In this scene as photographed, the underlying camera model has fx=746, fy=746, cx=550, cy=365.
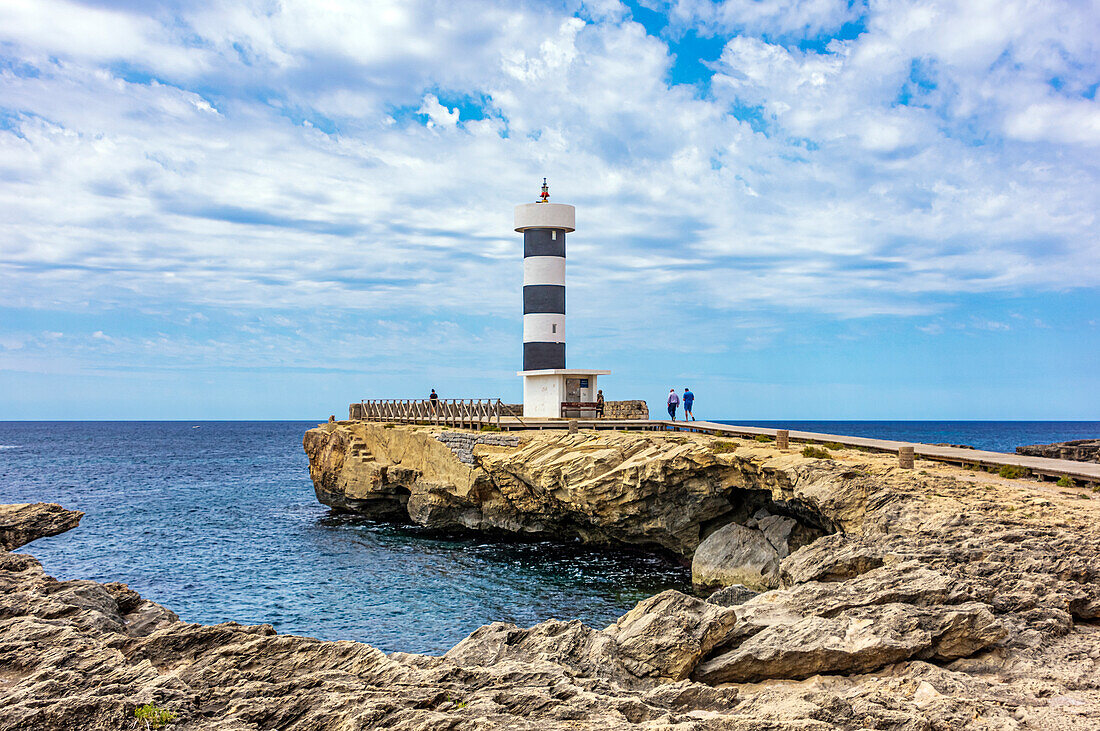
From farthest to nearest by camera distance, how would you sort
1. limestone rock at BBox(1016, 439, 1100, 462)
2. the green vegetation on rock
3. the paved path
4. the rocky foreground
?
limestone rock at BBox(1016, 439, 1100, 462), the paved path, the rocky foreground, the green vegetation on rock

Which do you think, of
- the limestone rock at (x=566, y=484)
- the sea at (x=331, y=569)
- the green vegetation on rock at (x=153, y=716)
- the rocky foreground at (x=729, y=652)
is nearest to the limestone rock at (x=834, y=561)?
the rocky foreground at (x=729, y=652)

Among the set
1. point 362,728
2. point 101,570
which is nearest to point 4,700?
point 362,728

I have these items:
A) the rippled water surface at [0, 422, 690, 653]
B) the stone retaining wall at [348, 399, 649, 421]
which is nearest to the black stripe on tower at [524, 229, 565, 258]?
the stone retaining wall at [348, 399, 649, 421]

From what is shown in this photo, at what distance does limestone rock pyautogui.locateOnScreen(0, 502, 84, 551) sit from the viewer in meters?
15.1

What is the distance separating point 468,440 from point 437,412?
8070 mm

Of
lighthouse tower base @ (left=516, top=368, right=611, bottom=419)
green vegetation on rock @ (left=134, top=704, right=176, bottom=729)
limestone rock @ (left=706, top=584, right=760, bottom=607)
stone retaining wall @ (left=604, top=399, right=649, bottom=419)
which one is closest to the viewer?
green vegetation on rock @ (left=134, top=704, right=176, bottom=729)

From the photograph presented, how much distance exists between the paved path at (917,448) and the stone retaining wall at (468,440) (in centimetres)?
222

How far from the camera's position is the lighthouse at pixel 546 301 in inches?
1590

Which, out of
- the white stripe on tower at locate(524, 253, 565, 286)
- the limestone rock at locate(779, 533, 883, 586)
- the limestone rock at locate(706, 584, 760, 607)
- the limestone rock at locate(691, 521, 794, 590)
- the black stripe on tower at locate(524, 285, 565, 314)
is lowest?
the limestone rock at locate(691, 521, 794, 590)

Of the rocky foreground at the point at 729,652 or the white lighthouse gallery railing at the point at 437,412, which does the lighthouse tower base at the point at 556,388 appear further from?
the rocky foreground at the point at 729,652

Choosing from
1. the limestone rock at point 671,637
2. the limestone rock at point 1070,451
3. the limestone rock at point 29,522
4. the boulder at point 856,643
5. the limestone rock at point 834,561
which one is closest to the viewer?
the boulder at point 856,643

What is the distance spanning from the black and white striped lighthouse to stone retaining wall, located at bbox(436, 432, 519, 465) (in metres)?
8.47

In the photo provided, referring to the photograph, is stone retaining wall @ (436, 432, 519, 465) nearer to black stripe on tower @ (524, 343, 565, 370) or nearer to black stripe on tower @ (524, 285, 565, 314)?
black stripe on tower @ (524, 343, 565, 370)

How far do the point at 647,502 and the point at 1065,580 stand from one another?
1516cm
